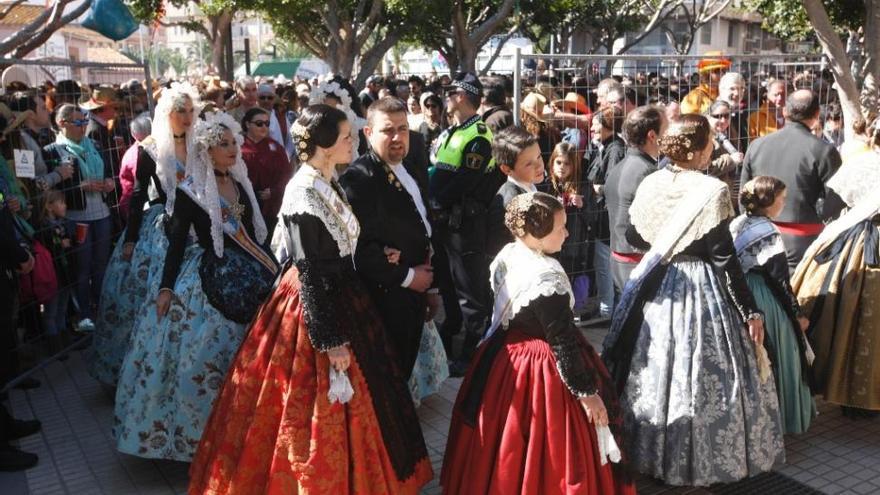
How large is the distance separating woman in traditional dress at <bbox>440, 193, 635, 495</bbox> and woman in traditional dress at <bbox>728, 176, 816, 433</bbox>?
1.30 m

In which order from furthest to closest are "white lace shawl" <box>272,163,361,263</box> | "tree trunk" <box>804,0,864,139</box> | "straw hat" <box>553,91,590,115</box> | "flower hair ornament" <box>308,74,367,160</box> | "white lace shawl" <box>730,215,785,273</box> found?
"tree trunk" <box>804,0,864,139</box>
"straw hat" <box>553,91,590,115</box>
"flower hair ornament" <box>308,74,367,160</box>
"white lace shawl" <box>730,215,785,273</box>
"white lace shawl" <box>272,163,361,263</box>

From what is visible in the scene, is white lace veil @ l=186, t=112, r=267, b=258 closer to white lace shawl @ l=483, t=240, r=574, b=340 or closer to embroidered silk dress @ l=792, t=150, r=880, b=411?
white lace shawl @ l=483, t=240, r=574, b=340

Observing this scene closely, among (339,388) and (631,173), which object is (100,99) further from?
(339,388)

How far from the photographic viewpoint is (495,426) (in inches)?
135

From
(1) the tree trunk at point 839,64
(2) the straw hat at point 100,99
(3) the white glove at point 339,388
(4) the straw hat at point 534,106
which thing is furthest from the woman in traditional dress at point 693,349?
(2) the straw hat at point 100,99

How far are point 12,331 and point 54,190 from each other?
66.5 inches

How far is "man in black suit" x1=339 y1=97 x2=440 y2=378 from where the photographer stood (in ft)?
13.2

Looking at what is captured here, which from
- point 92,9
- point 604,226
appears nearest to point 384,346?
point 604,226

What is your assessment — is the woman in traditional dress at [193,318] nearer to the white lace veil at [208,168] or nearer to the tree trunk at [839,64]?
the white lace veil at [208,168]

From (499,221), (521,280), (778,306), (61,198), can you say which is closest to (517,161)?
(499,221)

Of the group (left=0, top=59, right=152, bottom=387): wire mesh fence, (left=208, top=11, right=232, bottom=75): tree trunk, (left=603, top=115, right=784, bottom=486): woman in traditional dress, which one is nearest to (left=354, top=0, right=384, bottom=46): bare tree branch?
(left=208, top=11, right=232, bottom=75): tree trunk

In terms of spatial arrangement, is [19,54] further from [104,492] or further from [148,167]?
[104,492]

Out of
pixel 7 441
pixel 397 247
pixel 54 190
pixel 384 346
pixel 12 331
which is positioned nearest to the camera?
pixel 384 346

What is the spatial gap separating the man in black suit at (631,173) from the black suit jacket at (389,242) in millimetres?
1547
